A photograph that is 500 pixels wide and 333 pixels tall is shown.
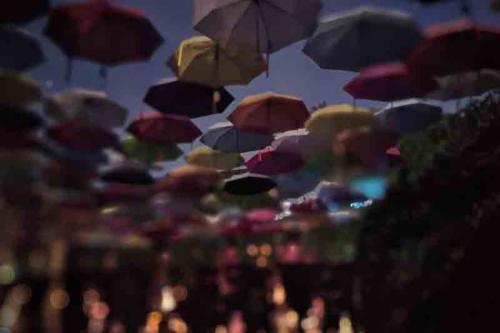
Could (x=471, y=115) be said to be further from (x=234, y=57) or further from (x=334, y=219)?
(x=234, y=57)

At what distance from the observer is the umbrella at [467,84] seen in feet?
17.9

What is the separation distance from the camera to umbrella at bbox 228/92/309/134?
6.28m

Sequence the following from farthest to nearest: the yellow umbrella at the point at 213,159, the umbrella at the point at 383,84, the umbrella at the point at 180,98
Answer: the yellow umbrella at the point at 213,159
the umbrella at the point at 180,98
the umbrella at the point at 383,84

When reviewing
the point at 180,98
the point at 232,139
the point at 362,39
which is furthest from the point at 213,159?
the point at 362,39

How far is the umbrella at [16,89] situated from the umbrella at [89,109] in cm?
50

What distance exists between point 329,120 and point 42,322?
4238 mm

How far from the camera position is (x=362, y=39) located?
5.13 metres

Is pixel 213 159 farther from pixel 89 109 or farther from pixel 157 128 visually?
pixel 89 109

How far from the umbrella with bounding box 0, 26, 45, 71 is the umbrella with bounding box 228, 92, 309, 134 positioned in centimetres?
226

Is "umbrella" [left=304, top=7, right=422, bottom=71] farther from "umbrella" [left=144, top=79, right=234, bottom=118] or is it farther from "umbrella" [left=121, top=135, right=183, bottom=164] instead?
"umbrella" [left=121, top=135, right=183, bottom=164]

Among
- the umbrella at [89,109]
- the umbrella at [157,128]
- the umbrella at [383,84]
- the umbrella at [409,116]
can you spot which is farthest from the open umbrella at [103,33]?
the umbrella at [409,116]

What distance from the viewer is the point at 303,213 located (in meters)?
8.17

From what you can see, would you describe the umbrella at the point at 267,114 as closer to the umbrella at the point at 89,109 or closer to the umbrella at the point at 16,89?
the umbrella at the point at 89,109

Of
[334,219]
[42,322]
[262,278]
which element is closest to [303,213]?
[334,219]
